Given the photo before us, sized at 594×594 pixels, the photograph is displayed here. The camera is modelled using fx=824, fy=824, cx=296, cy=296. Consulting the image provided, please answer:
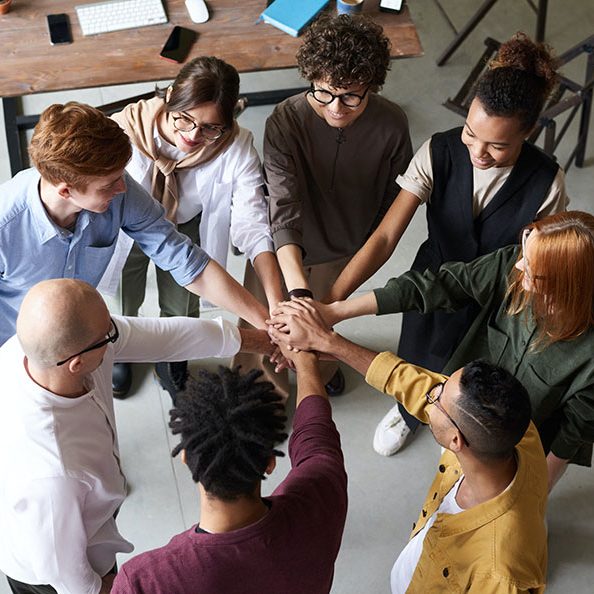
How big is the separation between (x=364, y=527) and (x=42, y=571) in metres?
1.37

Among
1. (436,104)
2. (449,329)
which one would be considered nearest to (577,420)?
(449,329)

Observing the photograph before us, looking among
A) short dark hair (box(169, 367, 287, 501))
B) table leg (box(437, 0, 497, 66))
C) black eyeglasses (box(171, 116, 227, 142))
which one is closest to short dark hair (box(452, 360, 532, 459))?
short dark hair (box(169, 367, 287, 501))

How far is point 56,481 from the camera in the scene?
1.80m

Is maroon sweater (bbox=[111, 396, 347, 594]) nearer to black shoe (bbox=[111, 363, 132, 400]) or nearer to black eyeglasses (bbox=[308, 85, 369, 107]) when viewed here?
black eyeglasses (bbox=[308, 85, 369, 107])

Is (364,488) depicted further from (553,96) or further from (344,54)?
(553,96)

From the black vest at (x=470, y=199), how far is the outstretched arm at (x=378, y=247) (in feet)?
0.28

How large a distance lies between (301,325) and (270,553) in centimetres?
98

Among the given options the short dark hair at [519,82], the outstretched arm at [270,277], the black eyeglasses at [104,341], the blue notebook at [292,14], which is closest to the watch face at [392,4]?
the blue notebook at [292,14]

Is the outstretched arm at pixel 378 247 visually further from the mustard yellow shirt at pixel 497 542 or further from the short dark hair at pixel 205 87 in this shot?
the mustard yellow shirt at pixel 497 542

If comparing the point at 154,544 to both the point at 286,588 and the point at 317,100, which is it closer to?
the point at 286,588

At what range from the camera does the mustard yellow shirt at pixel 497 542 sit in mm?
1765

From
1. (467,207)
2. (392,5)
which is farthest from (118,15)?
(467,207)

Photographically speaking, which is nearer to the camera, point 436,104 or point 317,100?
point 317,100

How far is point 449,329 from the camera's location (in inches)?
104
